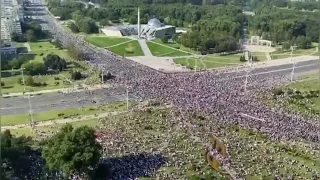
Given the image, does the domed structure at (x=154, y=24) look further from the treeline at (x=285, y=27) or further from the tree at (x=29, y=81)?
the tree at (x=29, y=81)

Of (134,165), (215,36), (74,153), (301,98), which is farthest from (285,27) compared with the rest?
(74,153)

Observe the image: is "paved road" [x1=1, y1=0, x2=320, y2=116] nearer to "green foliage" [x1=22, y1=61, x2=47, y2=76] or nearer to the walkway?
"green foliage" [x1=22, y1=61, x2=47, y2=76]

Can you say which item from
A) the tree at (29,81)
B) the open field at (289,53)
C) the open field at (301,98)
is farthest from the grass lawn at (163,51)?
the tree at (29,81)

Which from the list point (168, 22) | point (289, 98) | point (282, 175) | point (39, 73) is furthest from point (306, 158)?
point (168, 22)

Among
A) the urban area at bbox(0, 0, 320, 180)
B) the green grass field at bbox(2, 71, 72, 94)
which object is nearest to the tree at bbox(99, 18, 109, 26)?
the urban area at bbox(0, 0, 320, 180)

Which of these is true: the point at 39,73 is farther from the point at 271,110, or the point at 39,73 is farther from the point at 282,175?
the point at 282,175

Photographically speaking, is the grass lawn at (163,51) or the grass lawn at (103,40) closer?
the grass lawn at (163,51)

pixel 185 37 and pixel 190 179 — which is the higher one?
pixel 185 37

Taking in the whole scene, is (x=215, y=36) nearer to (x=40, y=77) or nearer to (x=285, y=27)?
(x=285, y=27)
